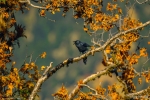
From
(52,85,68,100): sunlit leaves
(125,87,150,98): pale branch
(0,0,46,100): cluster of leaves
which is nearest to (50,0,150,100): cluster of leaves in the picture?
(125,87,150,98): pale branch

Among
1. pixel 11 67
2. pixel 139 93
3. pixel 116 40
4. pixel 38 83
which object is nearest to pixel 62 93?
pixel 38 83

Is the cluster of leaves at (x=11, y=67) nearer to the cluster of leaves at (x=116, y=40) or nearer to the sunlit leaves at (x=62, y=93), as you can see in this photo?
the sunlit leaves at (x=62, y=93)

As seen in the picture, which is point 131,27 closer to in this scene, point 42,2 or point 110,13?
point 110,13

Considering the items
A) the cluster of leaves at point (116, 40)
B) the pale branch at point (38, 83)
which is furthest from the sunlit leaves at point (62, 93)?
the pale branch at point (38, 83)

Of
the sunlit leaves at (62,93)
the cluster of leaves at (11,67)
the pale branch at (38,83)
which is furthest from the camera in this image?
the pale branch at (38,83)

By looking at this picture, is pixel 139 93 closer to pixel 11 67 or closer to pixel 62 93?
pixel 62 93

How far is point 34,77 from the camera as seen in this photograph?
18109 millimetres

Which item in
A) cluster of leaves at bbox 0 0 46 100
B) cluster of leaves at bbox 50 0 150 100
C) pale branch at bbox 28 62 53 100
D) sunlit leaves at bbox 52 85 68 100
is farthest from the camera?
pale branch at bbox 28 62 53 100

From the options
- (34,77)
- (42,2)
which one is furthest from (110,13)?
(34,77)

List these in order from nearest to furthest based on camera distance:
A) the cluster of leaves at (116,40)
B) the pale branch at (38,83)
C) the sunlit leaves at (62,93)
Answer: the sunlit leaves at (62,93)
the cluster of leaves at (116,40)
the pale branch at (38,83)

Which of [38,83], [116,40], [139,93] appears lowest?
[139,93]

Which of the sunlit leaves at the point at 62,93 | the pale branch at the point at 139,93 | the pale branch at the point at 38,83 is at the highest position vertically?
the pale branch at the point at 38,83

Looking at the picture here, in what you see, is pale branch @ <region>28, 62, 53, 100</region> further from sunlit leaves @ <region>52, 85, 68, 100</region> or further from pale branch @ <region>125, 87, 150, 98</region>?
pale branch @ <region>125, 87, 150, 98</region>

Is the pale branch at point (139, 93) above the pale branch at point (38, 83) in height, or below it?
below
